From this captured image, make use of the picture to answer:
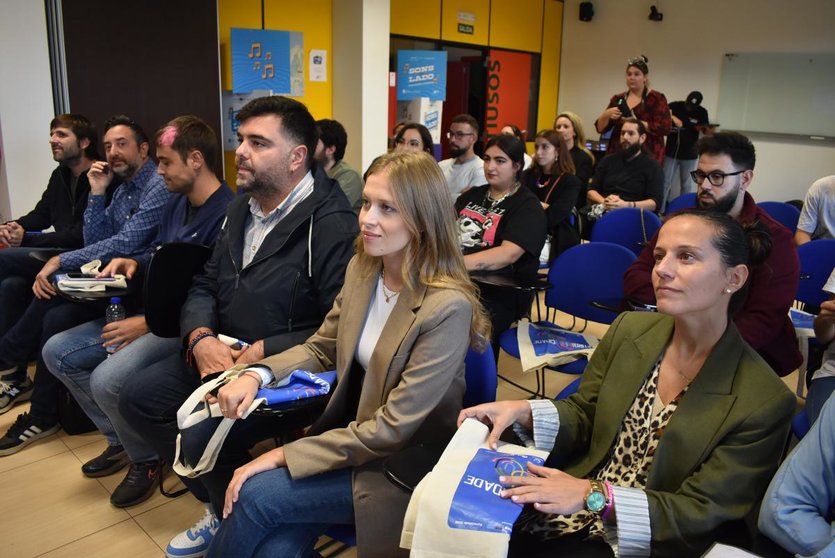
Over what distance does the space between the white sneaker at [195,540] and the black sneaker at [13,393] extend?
1536 mm

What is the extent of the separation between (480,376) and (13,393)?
2.69 meters

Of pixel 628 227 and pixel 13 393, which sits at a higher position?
pixel 628 227

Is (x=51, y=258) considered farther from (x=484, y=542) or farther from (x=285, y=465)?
(x=484, y=542)

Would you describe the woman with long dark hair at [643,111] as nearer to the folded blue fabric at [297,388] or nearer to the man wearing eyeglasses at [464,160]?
the man wearing eyeglasses at [464,160]

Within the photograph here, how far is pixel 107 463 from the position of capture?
267 cm

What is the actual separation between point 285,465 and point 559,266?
1.93 meters

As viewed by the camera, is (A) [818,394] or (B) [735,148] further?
(B) [735,148]

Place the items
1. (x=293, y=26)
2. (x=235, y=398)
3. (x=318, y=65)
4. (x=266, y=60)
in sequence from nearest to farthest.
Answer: (x=235, y=398), (x=266, y=60), (x=293, y=26), (x=318, y=65)

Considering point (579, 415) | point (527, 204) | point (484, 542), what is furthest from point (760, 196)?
point (484, 542)

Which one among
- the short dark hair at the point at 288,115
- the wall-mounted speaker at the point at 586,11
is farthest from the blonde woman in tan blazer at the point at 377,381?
the wall-mounted speaker at the point at 586,11

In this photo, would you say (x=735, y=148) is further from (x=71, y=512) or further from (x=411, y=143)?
(x=71, y=512)

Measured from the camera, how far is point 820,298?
322 cm

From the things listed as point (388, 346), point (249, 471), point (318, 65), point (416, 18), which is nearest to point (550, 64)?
point (416, 18)

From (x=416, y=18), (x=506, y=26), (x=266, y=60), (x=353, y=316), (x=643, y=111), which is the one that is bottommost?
(x=353, y=316)
